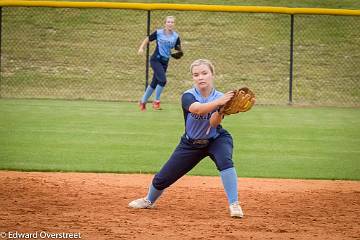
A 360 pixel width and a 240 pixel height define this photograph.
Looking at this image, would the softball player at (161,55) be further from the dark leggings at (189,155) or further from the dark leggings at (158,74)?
the dark leggings at (189,155)

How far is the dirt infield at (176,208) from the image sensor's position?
6.14 meters

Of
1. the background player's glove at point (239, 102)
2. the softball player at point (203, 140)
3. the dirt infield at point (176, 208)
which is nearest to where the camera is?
the dirt infield at point (176, 208)

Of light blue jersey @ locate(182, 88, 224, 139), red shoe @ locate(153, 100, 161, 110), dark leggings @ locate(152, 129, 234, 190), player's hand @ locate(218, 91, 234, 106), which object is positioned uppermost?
player's hand @ locate(218, 91, 234, 106)

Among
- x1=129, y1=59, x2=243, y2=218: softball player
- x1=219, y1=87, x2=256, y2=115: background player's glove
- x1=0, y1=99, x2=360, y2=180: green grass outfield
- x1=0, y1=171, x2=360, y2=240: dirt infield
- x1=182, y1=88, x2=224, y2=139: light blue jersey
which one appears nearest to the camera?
x1=0, y1=171, x2=360, y2=240: dirt infield

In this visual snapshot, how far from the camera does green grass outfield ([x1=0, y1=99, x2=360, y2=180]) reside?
998 cm

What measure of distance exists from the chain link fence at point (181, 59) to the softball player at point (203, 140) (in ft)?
39.1

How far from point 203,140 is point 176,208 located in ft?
2.93

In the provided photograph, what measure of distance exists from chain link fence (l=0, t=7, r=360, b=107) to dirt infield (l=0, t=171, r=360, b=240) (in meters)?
10.1

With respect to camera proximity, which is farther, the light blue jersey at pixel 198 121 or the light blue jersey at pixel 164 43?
the light blue jersey at pixel 164 43

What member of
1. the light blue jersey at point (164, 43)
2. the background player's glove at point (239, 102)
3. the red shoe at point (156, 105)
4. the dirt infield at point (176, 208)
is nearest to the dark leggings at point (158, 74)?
the light blue jersey at point (164, 43)

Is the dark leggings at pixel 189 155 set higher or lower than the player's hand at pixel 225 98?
lower

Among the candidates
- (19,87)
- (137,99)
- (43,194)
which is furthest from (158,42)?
(43,194)

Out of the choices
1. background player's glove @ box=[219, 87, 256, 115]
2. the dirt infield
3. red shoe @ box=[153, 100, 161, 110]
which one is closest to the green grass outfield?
red shoe @ box=[153, 100, 161, 110]

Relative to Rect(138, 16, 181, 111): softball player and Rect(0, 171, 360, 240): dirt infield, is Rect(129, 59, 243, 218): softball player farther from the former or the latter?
Rect(138, 16, 181, 111): softball player
